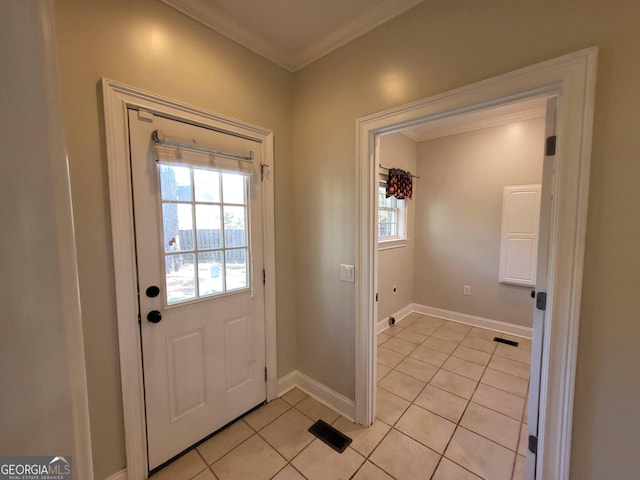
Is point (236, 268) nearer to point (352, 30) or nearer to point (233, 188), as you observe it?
point (233, 188)

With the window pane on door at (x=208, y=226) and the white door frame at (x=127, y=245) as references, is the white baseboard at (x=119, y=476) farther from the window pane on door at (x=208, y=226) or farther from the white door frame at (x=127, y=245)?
the window pane on door at (x=208, y=226)

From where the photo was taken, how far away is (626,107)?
1002 mm

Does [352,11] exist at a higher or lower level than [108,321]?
higher

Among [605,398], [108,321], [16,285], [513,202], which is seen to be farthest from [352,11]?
[513,202]

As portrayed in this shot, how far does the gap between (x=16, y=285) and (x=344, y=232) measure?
171 centimetres

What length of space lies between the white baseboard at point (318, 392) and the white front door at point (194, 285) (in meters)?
0.30

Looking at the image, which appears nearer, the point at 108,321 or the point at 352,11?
the point at 108,321

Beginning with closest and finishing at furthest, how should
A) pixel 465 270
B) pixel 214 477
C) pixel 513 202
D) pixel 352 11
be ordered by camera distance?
pixel 214 477 < pixel 352 11 < pixel 513 202 < pixel 465 270

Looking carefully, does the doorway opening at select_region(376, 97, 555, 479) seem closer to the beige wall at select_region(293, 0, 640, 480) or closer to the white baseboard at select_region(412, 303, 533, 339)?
the white baseboard at select_region(412, 303, 533, 339)

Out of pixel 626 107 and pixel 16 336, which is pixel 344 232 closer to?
pixel 626 107

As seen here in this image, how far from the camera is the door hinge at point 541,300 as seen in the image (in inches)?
49.1

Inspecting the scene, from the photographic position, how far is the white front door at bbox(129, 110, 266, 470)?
1443 millimetres

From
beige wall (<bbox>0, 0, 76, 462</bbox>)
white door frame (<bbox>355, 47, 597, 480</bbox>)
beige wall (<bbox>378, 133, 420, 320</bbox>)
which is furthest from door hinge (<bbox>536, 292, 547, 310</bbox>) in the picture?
beige wall (<bbox>378, 133, 420, 320</bbox>)

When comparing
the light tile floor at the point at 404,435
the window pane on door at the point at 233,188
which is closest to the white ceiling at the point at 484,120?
the window pane on door at the point at 233,188
